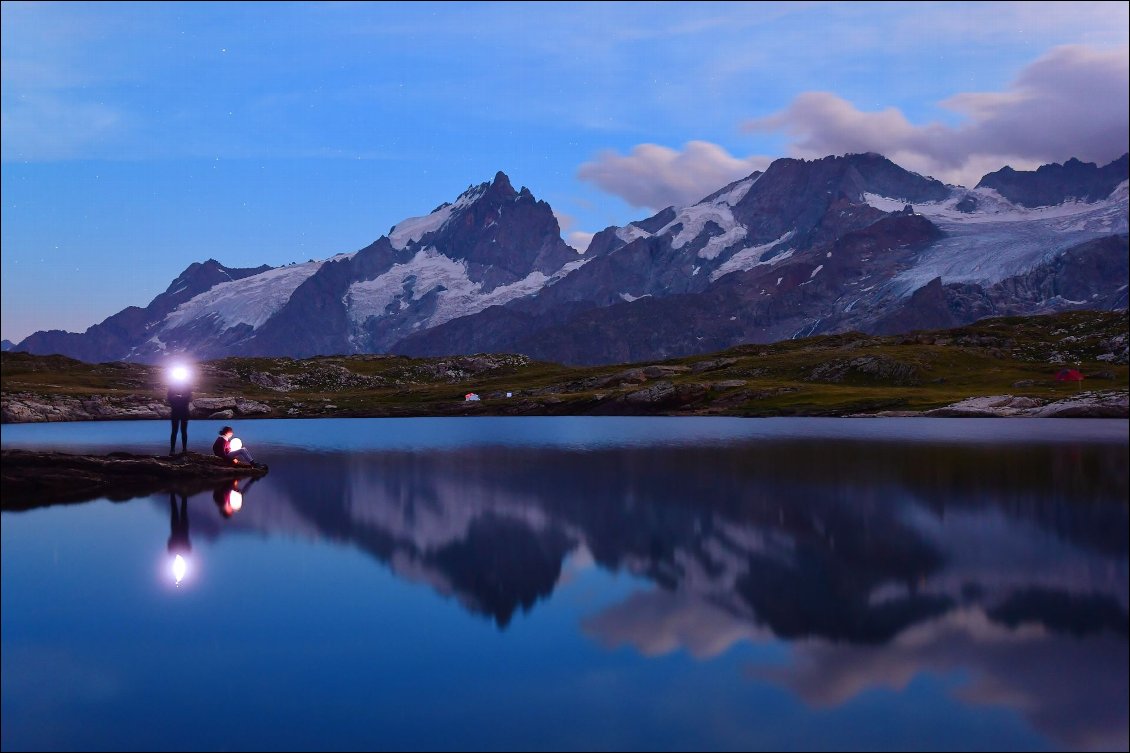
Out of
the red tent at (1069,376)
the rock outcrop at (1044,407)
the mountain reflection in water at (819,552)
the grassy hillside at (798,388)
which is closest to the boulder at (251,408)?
the grassy hillside at (798,388)

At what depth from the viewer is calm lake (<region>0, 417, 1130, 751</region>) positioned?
20.0 meters

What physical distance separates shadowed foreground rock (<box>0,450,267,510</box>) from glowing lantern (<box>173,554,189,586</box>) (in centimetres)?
Answer: 1847

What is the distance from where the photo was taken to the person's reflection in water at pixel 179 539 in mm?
36562

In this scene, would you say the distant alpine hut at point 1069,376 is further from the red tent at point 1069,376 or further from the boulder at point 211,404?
the boulder at point 211,404

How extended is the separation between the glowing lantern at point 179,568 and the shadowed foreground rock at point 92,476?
1847 cm

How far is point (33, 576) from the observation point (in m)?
34.6

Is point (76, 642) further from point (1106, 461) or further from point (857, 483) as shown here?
point (1106, 461)

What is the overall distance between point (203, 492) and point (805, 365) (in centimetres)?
Result: 15172

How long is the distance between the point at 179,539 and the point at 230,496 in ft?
50.8

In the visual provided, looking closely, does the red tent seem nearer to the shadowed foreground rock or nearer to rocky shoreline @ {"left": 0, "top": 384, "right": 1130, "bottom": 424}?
rocky shoreline @ {"left": 0, "top": 384, "right": 1130, "bottom": 424}

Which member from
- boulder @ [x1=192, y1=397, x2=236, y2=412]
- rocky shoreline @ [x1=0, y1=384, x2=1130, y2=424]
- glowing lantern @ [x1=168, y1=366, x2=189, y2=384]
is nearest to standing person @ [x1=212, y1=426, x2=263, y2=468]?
glowing lantern @ [x1=168, y1=366, x2=189, y2=384]

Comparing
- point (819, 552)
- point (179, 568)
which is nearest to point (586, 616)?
point (819, 552)

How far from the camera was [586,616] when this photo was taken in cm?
2883

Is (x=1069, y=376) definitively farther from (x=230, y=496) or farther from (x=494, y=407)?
(x=230, y=496)
